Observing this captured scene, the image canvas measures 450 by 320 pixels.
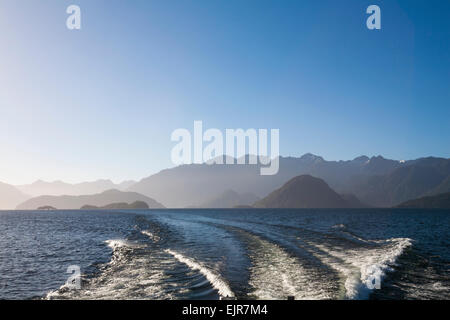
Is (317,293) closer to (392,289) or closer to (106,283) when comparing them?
(392,289)

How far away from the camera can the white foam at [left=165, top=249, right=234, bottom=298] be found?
18.3 metres

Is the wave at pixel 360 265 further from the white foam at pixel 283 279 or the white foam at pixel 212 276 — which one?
the white foam at pixel 212 276

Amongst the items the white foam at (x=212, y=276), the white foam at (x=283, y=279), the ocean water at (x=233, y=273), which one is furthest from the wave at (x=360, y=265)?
the white foam at (x=212, y=276)

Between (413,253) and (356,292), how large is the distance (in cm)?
2167

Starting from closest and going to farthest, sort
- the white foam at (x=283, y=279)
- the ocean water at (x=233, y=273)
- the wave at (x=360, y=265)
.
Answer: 1. the white foam at (x=283, y=279)
2. the ocean water at (x=233, y=273)
3. the wave at (x=360, y=265)

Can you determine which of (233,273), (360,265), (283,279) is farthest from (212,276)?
(360,265)

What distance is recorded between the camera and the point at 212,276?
22016 mm

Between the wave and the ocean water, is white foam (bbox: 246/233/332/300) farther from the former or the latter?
the wave

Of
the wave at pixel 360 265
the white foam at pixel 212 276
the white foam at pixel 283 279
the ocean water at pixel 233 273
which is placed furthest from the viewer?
the wave at pixel 360 265

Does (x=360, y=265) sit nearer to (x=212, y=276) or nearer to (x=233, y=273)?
→ (x=233, y=273)

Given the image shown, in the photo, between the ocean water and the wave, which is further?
the wave

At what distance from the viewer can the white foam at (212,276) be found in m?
18.3

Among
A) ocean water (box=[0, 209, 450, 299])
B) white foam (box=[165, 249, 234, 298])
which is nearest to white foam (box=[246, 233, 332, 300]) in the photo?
ocean water (box=[0, 209, 450, 299])
